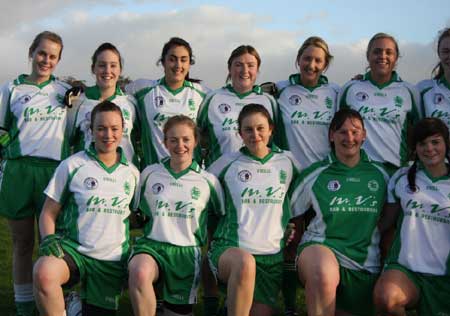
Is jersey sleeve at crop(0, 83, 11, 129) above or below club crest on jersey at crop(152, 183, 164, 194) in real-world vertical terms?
above

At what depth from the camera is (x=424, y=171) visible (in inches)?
166

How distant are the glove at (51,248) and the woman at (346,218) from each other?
5.64 feet

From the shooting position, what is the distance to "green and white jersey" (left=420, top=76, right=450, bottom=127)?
16.0 feet

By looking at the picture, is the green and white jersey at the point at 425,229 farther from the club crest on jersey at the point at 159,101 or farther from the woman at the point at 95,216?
the club crest on jersey at the point at 159,101

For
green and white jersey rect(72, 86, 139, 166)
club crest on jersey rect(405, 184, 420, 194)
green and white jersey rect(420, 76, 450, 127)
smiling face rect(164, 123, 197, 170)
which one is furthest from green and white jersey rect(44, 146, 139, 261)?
green and white jersey rect(420, 76, 450, 127)

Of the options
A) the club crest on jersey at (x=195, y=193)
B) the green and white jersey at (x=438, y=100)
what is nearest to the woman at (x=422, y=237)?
the green and white jersey at (x=438, y=100)

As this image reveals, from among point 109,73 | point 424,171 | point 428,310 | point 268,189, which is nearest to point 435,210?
point 424,171

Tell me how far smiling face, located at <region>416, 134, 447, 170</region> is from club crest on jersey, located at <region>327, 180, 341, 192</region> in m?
0.64

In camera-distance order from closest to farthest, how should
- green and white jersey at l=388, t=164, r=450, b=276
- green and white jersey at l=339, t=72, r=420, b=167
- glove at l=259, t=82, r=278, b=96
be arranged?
green and white jersey at l=388, t=164, r=450, b=276 → green and white jersey at l=339, t=72, r=420, b=167 → glove at l=259, t=82, r=278, b=96

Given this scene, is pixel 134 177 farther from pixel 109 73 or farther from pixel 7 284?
pixel 7 284

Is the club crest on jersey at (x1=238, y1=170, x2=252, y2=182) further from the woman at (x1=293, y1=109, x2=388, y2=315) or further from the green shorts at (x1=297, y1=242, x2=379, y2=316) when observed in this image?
the green shorts at (x1=297, y1=242, x2=379, y2=316)

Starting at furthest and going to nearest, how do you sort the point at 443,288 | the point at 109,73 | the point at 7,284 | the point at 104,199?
the point at 7,284, the point at 109,73, the point at 104,199, the point at 443,288

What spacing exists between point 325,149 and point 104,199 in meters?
1.96

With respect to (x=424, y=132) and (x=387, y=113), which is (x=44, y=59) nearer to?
(x=387, y=113)
